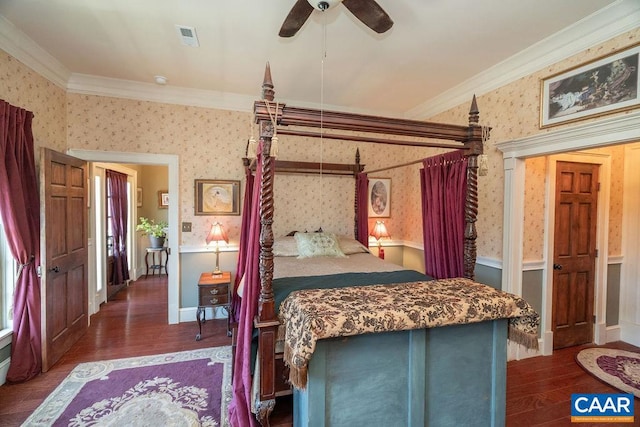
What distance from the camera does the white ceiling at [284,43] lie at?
2260mm

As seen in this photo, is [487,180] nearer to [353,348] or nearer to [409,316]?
[409,316]

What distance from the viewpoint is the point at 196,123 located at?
3924 millimetres

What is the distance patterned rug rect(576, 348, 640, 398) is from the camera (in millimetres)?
2619

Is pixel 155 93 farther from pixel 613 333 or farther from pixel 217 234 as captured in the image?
pixel 613 333

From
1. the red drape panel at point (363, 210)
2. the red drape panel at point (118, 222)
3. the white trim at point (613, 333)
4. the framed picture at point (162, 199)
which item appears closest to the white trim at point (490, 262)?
the red drape panel at point (363, 210)

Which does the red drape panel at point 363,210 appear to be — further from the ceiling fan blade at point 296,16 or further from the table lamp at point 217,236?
the ceiling fan blade at point 296,16

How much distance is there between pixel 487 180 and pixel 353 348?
2664 mm

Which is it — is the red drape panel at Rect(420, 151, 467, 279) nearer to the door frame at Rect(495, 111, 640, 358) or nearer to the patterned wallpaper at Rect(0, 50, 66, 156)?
the door frame at Rect(495, 111, 640, 358)

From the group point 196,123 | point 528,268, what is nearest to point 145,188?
point 196,123

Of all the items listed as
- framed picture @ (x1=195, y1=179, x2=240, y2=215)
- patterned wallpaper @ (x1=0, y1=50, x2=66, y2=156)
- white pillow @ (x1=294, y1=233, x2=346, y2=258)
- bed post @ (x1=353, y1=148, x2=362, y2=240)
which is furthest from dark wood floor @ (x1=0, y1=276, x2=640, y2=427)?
bed post @ (x1=353, y1=148, x2=362, y2=240)

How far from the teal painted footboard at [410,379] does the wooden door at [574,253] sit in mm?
2051

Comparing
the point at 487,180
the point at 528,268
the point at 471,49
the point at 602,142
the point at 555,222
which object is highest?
the point at 471,49

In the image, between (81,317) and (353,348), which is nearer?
(353,348)

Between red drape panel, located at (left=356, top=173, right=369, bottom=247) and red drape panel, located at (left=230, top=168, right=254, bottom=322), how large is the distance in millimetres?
1693
